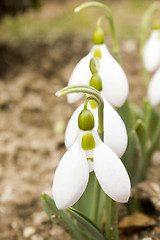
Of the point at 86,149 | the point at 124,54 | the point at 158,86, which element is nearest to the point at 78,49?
the point at 124,54

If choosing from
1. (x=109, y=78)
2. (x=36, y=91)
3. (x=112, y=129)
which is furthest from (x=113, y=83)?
(x=36, y=91)

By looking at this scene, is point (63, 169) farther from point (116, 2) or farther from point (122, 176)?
point (116, 2)

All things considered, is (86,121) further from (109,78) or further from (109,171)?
(109,78)

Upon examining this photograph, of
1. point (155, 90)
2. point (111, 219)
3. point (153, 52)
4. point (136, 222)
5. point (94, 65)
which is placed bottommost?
point (136, 222)

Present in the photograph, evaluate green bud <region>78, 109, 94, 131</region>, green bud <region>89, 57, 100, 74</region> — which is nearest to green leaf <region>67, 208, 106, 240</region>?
green bud <region>78, 109, 94, 131</region>

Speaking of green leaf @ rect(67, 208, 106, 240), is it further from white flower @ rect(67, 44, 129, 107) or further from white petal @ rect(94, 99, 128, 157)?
white flower @ rect(67, 44, 129, 107)

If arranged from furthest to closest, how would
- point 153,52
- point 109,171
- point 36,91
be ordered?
point 36,91
point 153,52
point 109,171
